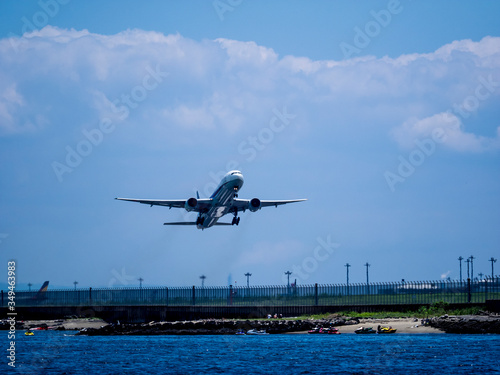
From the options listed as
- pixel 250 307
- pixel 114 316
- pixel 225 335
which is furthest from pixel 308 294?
pixel 114 316

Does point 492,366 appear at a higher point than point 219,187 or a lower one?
lower

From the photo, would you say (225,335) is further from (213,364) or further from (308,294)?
(213,364)

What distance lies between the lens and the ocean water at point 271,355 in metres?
49.9

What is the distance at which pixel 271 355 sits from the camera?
57.5 metres

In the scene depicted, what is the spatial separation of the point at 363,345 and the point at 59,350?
26823 millimetres

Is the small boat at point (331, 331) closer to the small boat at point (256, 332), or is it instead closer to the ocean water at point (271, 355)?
the ocean water at point (271, 355)

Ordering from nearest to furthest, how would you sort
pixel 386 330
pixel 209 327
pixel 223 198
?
pixel 386 330 → pixel 209 327 → pixel 223 198

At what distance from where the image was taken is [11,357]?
6216cm

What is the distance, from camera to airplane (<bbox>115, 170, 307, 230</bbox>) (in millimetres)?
84688

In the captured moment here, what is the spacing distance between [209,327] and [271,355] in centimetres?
2020

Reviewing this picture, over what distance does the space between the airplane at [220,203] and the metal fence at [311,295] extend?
9323 mm

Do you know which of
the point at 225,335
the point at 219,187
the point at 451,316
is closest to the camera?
the point at 451,316

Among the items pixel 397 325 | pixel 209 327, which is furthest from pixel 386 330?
pixel 209 327

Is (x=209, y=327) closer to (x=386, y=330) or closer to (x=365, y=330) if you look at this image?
(x=365, y=330)
